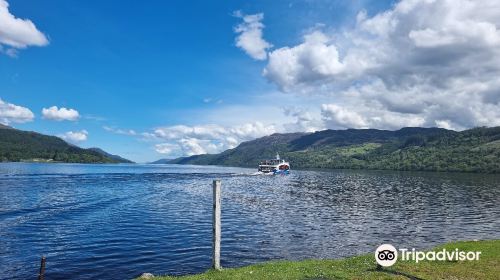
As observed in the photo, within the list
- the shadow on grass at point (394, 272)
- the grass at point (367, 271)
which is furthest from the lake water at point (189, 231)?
the shadow on grass at point (394, 272)

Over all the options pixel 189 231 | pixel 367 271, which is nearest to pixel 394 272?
pixel 367 271

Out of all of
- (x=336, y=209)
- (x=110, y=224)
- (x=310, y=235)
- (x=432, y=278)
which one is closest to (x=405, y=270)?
(x=432, y=278)

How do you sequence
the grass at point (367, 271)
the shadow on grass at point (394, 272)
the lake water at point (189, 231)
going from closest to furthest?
the shadow on grass at point (394, 272), the grass at point (367, 271), the lake water at point (189, 231)

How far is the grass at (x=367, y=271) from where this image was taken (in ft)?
83.1

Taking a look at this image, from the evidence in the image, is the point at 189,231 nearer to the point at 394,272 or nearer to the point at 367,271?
the point at 367,271

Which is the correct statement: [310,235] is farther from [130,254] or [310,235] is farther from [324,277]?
[324,277]

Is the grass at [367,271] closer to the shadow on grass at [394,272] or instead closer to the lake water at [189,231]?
the shadow on grass at [394,272]

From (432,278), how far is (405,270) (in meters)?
2.18

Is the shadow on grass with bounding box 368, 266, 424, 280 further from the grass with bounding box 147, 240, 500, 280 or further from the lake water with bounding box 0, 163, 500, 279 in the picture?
the lake water with bounding box 0, 163, 500, 279

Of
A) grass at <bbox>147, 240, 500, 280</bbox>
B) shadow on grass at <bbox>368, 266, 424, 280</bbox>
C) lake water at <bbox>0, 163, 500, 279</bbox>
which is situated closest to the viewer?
shadow on grass at <bbox>368, 266, 424, 280</bbox>

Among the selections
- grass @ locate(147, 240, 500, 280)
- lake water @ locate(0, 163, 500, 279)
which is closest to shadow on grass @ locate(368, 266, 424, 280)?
grass @ locate(147, 240, 500, 280)

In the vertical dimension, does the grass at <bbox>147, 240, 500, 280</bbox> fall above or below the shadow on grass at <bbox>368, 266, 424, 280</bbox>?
below

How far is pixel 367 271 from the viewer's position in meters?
26.7

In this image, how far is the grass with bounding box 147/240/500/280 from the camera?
83.1 ft
